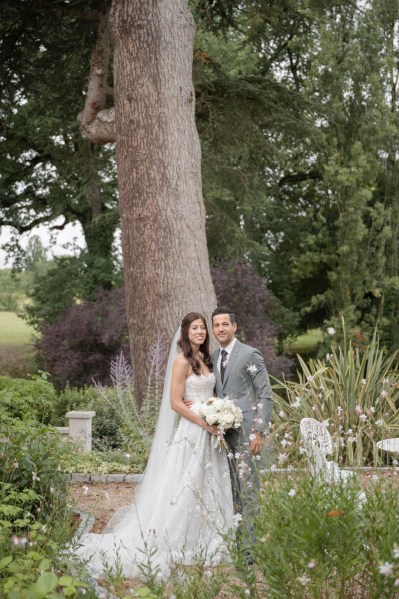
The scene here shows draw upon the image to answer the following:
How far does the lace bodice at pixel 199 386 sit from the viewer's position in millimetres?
6008

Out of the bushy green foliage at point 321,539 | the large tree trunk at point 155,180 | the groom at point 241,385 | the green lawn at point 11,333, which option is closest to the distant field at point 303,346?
the green lawn at point 11,333

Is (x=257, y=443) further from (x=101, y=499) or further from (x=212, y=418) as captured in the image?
(x=101, y=499)

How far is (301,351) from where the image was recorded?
2762cm

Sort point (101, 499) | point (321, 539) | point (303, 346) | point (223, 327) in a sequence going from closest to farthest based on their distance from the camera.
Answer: point (321, 539) < point (223, 327) < point (101, 499) < point (303, 346)

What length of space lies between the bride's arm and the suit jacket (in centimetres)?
22

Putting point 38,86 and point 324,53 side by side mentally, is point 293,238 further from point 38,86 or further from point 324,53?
point 38,86

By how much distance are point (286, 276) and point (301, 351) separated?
4.84 meters

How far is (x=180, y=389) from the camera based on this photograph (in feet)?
19.7

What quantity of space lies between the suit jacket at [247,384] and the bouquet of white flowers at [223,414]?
7cm

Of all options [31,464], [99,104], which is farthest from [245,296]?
[31,464]

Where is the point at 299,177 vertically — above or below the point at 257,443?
above

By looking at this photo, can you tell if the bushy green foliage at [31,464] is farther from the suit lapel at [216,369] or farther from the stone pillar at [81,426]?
the stone pillar at [81,426]

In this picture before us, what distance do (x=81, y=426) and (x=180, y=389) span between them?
3.98m

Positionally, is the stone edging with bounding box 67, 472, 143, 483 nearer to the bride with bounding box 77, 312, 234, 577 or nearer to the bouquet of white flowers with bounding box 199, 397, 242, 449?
the bride with bounding box 77, 312, 234, 577
